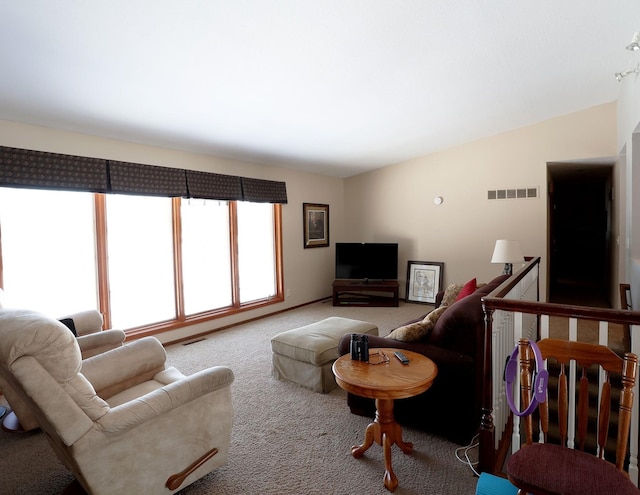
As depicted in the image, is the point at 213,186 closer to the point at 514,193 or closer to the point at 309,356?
the point at 309,356

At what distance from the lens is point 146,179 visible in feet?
13.3

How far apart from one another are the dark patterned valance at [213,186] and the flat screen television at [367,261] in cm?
220

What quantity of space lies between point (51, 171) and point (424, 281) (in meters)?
5.44

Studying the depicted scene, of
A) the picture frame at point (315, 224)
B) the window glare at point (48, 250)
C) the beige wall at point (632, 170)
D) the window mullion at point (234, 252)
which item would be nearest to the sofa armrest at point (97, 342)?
the window glare at point (48, 250)

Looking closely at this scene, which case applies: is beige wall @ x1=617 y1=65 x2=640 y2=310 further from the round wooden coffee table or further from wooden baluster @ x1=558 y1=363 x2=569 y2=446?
the round wooden coffee table

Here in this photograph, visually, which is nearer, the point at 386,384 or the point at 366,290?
the point at 386,384

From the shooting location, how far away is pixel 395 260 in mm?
6328

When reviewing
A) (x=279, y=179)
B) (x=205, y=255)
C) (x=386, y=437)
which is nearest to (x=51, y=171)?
(x=205, y=255)

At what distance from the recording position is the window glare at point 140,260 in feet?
13.1

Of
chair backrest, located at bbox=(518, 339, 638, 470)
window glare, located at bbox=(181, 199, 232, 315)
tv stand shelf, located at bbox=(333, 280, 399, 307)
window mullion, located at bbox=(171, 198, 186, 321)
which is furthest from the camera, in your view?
tv stand shelf, located at bbox=(333, 280, 399, 307)

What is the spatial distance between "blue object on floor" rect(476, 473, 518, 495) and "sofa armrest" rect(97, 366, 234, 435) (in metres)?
1.37

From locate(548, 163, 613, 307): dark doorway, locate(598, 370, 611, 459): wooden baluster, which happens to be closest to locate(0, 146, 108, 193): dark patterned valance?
locate(598, 370, 611, 459): wooden baluster

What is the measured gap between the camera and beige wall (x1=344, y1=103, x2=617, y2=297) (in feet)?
16.4

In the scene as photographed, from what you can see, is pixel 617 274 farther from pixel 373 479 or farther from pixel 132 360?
pixel 132 360
